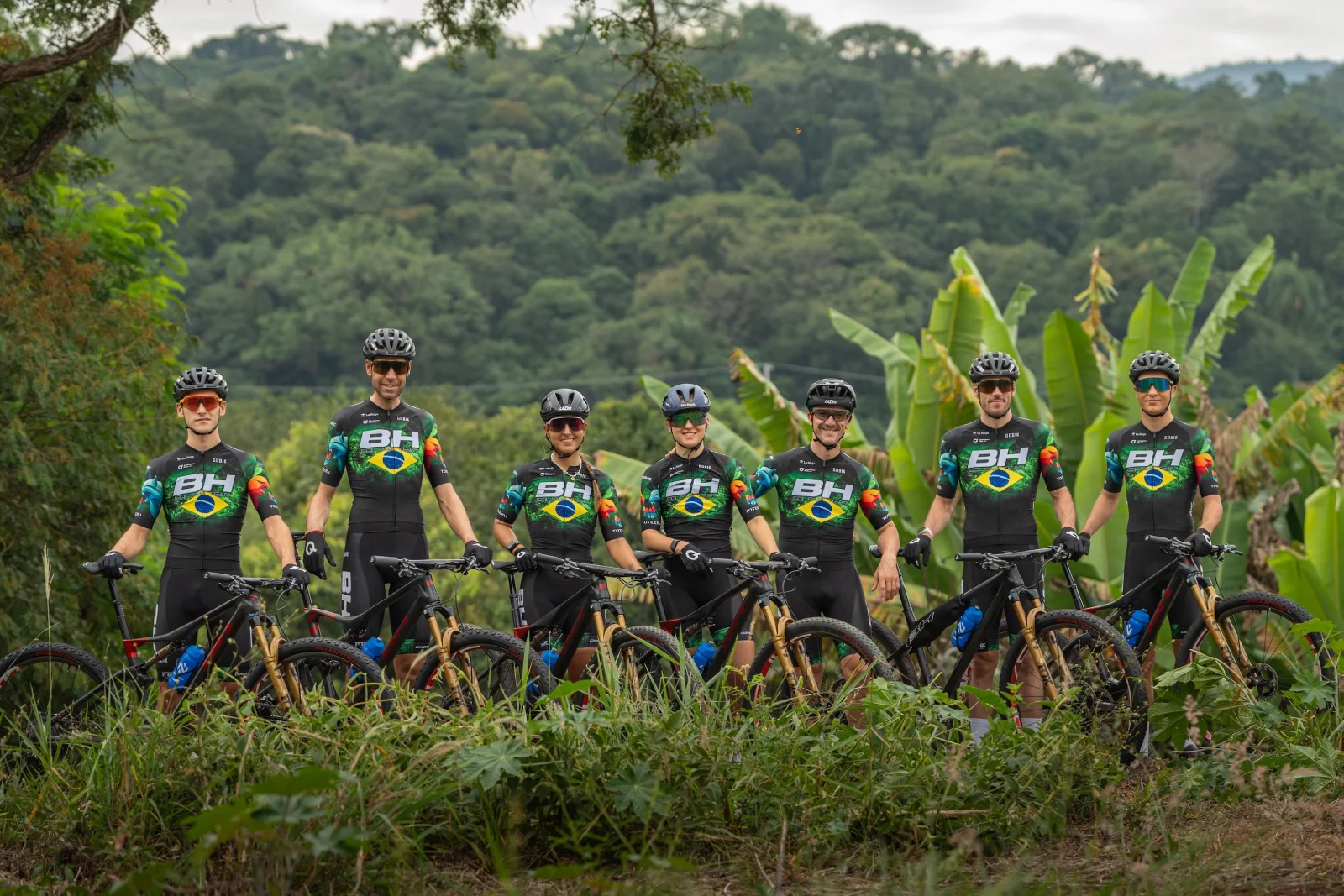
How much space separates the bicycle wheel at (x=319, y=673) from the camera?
21.3ft

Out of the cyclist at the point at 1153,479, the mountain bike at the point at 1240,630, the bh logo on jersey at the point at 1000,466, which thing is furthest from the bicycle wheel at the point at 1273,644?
the bh logo on jersey at the point at 1000,466

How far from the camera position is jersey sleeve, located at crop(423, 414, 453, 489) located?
783 centimetres

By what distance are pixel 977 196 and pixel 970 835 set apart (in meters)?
65.1

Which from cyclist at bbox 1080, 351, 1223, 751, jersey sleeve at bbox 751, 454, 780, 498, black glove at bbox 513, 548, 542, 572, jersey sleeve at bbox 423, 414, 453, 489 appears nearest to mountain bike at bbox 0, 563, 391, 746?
black glove at bbox 513, 548, 542, 572

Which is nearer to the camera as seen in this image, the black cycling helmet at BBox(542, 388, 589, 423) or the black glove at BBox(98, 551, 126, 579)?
the black glove at BBox(98, 551, 126, 579)

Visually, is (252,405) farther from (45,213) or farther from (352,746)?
(352,746)

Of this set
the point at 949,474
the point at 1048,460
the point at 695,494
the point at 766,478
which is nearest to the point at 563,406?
the point at 695,494

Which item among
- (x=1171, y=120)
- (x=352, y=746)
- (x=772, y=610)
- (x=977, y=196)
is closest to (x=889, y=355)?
(x=772, y=610)

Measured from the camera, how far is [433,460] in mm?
7871

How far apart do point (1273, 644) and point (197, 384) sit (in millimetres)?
5369

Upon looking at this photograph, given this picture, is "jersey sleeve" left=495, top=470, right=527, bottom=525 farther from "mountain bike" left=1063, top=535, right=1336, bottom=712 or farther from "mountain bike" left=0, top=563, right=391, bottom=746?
"mountain bike" left=1063, top=535, right=1336, bottom=712

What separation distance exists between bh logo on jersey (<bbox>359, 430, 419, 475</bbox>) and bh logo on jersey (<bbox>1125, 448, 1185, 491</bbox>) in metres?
3.68

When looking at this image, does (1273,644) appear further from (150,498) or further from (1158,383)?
(150,498)

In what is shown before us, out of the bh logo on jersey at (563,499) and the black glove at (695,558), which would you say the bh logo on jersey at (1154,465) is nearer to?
the black glove at (695,558)
